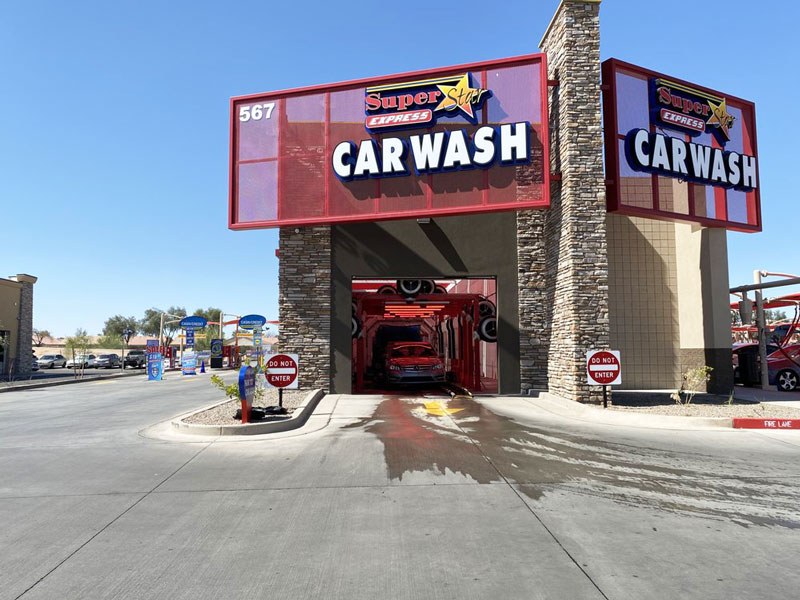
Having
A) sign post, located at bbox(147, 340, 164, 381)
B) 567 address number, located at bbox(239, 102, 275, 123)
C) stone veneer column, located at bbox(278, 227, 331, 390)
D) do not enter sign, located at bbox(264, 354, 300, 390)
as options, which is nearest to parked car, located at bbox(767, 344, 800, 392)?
stone veneer column, located at bbox(278, 227, 331, 390)

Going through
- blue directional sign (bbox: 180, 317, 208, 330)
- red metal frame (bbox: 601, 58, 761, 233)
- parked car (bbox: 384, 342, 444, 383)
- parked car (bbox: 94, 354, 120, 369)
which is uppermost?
red metal frame (bbox: 601, 58, 761, 233)

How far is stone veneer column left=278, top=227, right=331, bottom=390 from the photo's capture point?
16.1 meters

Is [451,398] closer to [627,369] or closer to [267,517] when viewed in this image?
[627,369]

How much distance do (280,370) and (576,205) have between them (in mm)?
8430

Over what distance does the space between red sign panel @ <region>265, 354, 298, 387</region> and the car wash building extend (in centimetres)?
396

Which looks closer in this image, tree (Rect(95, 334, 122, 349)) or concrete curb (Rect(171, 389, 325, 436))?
concrete curb (Rect(171, 389, 325, 436))

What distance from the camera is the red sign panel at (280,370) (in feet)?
39.7

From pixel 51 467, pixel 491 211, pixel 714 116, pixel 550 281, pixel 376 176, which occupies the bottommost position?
pixel 51 467

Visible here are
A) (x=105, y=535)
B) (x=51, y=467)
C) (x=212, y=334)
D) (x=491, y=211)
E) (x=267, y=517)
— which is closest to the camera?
(x=105, y=535)

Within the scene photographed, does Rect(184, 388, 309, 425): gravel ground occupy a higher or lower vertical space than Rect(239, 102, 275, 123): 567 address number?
lower

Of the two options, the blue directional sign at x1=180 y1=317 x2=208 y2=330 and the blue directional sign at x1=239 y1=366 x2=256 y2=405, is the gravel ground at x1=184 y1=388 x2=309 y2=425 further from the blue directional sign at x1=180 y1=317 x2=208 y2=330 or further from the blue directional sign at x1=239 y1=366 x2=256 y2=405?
the blue directional sign at x1=180 y1=317 x2=208 y2=330

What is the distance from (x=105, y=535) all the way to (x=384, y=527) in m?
2.52

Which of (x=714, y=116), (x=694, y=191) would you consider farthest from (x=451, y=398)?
(x=714, y=116)

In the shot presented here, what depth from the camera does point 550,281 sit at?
15.6 m
